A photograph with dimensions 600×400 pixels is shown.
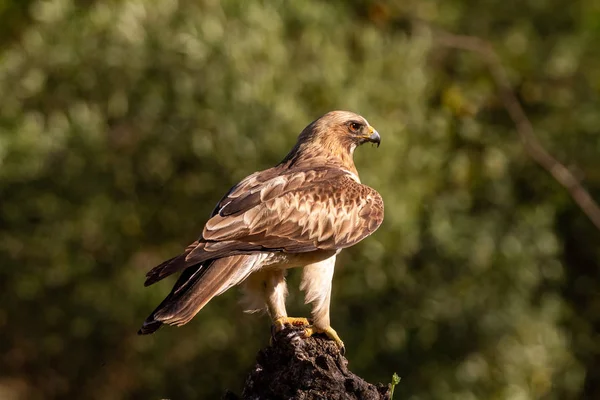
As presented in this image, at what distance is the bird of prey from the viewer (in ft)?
28.4

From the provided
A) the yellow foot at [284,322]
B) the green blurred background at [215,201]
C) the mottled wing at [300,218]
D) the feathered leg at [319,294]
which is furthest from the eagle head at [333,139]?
the green blurred background at [215,201]

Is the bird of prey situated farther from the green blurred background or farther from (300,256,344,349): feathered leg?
the green blurred background

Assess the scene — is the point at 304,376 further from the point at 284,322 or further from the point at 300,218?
the point at 300,218

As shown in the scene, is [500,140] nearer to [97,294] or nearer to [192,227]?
[192,227]

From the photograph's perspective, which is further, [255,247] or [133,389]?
[133,389]

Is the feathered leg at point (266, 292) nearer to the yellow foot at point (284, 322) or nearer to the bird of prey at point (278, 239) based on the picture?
the bird of prey at point (278, 239)

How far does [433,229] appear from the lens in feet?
54.0

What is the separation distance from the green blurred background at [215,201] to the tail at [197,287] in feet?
19.2

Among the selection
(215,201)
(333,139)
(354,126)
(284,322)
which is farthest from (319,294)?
(215,201)

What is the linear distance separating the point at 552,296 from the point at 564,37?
546cm

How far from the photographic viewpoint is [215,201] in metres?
16.1

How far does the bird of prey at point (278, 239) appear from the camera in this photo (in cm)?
865

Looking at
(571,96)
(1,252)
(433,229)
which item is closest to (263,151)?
(433,229)

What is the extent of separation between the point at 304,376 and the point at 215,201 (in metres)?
8.24
